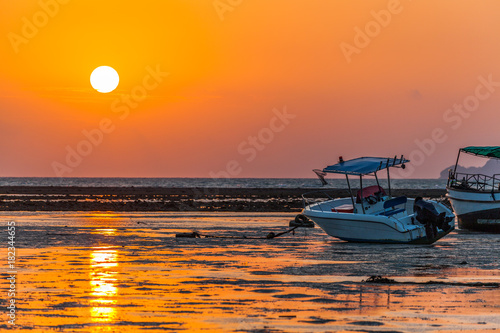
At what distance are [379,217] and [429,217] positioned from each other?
207 cm

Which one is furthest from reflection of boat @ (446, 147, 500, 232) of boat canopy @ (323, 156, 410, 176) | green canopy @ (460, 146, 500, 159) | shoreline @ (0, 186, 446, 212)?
shoreline @ (0, 186, 446, 212)

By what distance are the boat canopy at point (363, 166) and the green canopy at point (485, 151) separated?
10.6 metres

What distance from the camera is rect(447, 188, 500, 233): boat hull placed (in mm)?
40688

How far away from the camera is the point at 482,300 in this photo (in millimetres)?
17844

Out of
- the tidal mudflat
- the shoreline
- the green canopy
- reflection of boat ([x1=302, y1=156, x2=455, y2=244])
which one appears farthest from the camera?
the shoreline

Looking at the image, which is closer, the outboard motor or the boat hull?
the outboard motor

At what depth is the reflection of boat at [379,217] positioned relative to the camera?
32500mm

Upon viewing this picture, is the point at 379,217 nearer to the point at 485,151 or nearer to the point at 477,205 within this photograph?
the point at 477,205

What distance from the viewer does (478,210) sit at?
4141cm

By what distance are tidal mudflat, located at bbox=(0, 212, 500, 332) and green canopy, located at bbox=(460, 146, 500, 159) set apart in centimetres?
1050

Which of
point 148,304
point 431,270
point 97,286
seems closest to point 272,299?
point 148,304

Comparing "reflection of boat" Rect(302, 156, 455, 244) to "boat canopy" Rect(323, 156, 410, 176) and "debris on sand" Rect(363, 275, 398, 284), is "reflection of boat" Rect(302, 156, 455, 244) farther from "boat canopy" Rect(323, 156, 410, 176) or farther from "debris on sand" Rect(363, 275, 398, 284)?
"debris on sand" Rect(363, 275, 398, 284)

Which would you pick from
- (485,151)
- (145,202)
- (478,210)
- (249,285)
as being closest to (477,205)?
(478,210)

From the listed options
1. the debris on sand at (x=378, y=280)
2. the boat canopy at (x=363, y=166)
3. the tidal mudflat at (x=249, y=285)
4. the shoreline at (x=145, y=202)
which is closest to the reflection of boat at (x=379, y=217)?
the boat canopy at (x=363, y=166)
